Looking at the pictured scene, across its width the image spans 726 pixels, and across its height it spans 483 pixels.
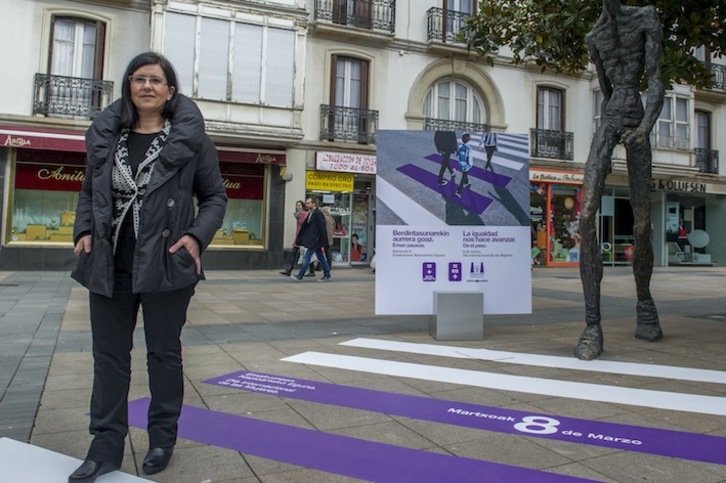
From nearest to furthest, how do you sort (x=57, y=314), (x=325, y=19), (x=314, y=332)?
(x=314, y=332) < (x=57, y=314) < (x=325, y=19)

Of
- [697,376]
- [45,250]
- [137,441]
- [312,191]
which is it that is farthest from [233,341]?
[312,191]

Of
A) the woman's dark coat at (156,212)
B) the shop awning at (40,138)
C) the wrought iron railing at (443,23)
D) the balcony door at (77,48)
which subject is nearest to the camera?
the woman's dark coat at (156,212)

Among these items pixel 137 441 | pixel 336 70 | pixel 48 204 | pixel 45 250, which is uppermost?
pixel 336 70

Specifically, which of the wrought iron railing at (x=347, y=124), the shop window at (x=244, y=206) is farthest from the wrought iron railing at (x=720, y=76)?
the shop window at (x=244, y=206)

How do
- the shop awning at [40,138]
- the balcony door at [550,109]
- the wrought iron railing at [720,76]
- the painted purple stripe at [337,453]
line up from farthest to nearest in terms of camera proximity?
the wrought iron railing at [720,76], the balcony door at [550,109], the shop awning at [40,138], the painted purple stripe at [337,453]

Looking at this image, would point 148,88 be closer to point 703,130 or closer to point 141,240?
point 141,240

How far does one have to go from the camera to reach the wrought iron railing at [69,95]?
51.3 feet

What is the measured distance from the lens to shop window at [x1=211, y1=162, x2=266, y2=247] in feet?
59.3

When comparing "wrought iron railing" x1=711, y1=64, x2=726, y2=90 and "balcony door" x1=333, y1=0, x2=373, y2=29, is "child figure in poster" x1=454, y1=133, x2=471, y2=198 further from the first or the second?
"wrought iron railing" x1=711, y1=64, x2=726, y2=90

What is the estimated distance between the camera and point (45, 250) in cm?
1554

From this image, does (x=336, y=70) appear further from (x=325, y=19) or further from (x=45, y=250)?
(x=45, y=250)

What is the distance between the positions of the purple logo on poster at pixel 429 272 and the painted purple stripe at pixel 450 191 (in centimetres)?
75

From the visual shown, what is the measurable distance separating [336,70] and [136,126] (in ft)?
56.6

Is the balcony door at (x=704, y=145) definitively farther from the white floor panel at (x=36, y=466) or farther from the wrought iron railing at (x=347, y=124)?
the white floor panel at (x=36, y=466)
